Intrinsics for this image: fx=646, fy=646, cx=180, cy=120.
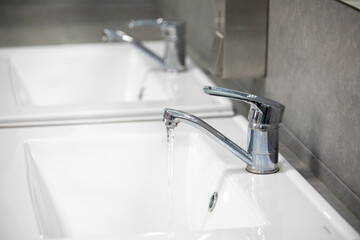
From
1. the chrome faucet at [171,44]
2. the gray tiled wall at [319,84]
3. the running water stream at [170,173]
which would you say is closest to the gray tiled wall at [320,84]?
the gray tiled wall at [319,84]

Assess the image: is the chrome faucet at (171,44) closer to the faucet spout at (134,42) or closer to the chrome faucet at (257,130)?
the faucet spout at (134,42)

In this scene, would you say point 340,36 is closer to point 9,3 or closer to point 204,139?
point 204,139

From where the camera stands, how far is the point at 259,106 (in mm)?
1101

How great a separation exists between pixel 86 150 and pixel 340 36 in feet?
1.92

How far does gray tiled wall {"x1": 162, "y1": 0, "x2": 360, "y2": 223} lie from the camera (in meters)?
1.05

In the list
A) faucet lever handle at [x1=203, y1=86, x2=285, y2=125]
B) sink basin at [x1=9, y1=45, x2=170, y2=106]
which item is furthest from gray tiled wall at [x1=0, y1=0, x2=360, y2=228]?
sink basin at [x1=9, y1=45, x2=170, y2=106]

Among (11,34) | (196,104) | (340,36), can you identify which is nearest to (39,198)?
(196,104)

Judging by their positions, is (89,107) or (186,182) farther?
(89,107)

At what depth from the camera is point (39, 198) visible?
47.4 inches

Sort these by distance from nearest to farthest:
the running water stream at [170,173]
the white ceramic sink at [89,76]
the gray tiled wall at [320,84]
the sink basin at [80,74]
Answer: the gray tiled wall at [320,84]
the running water stream at [170,173]
the white ceramic sink at [89,76]
the sink basin at [80,74]

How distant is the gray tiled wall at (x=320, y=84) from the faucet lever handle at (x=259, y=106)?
0.33 feet

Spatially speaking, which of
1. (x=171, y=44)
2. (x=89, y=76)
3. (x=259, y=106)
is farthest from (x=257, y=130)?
(x=89, y=76)

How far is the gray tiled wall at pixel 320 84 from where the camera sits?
3.45 feet

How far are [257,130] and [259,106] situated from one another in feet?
0.16
